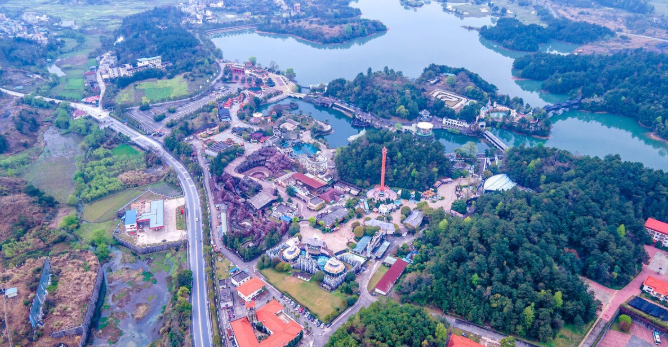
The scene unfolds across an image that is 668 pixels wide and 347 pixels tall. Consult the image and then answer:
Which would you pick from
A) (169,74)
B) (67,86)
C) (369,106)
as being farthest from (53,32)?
(369,106)

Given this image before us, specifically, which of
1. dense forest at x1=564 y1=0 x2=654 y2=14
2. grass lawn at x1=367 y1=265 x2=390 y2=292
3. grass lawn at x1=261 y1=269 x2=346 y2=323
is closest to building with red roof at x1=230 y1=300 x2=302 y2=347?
grass lawn at x1=261 y1=269 x2=346 y2=323

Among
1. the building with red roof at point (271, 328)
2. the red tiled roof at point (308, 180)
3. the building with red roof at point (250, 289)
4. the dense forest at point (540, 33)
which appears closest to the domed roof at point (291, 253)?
the building with red roof at point (250, 289)

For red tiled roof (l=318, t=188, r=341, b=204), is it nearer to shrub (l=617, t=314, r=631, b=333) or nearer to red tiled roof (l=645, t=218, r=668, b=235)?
shrub (l=617, t=314, r=631, b=333)

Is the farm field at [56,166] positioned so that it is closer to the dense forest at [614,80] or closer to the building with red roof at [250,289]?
the building with red roof at [250,289]

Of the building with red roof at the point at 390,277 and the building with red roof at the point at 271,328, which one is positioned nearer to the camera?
the building with red roof at the point at 271,328

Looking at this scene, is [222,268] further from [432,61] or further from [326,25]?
[326,25]

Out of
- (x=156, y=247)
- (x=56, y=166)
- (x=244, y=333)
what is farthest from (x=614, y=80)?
(x=56, y=166)
